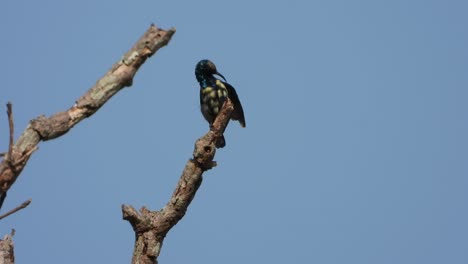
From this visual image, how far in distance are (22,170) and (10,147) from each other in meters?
0.19

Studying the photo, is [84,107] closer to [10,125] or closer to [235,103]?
[10,125]

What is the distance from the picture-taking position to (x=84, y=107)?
3699 mm

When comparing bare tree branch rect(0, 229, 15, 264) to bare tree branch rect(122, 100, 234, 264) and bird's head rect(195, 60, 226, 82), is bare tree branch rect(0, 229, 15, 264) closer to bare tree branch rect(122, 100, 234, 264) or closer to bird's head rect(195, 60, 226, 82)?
bare tree branch rect(122, 100, 234, 264)

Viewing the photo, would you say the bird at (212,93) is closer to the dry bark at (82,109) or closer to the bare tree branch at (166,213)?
the bare tree branch at (166,213)

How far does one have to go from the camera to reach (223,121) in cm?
736

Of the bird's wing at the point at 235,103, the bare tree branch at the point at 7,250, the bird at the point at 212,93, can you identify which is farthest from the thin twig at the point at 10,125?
the bird's wing at the point at 235,103

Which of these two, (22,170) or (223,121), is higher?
(223,121)

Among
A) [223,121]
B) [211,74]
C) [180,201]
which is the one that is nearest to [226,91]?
[211,74]

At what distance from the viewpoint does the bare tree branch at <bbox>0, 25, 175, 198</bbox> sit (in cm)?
→ 340

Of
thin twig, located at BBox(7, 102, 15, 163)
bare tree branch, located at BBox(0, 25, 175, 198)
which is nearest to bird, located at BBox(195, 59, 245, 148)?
bare tree branch, located at BBox(0, 25, 175, 198)

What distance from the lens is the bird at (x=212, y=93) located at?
10.9 metres

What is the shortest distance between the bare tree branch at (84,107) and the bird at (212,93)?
6.91 m

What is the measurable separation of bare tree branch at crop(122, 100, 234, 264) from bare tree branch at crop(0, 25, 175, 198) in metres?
2.26

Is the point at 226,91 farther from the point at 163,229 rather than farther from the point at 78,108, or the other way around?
the point at 78,108
